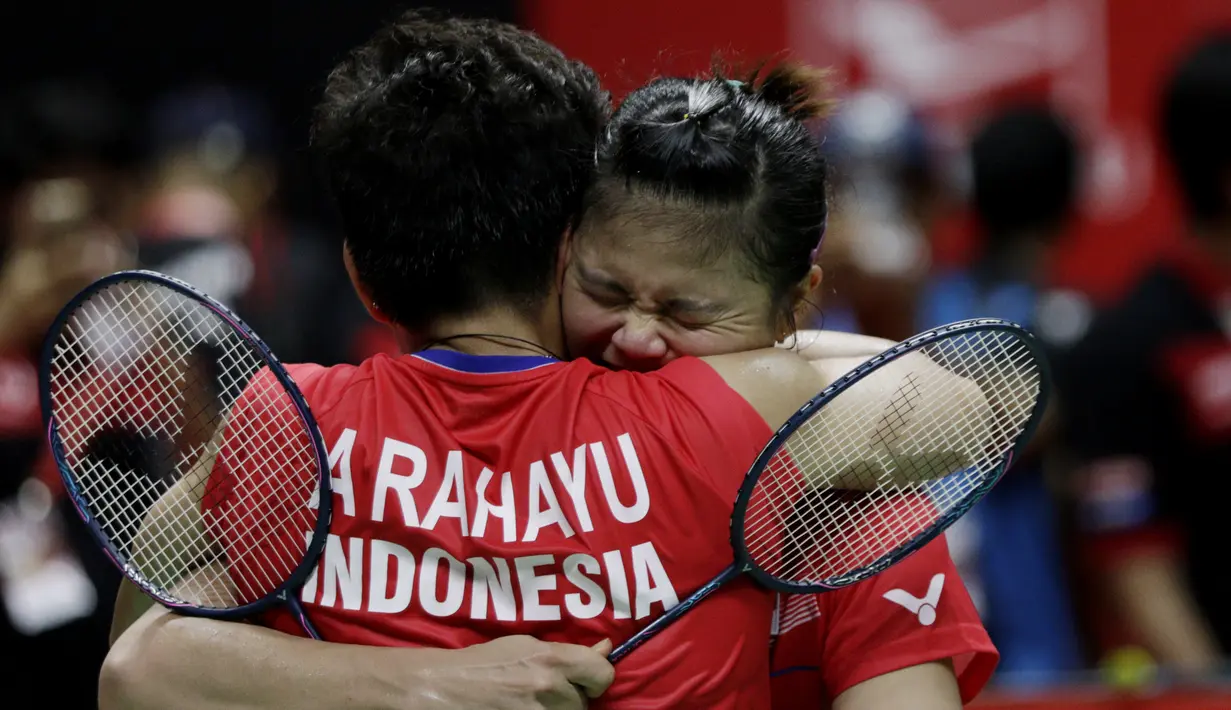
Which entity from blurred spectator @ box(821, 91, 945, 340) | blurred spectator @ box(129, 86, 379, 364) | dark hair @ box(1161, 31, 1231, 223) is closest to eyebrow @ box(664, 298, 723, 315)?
blurred spectator @ box(821, 91, 945, 340)

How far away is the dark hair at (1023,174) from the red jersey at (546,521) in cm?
313

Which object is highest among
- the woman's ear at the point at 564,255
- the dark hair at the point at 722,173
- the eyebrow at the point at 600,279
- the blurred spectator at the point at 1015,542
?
the dark hair at the point at 722,173

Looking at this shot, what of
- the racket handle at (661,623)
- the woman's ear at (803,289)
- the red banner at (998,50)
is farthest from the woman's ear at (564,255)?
the red banner at (998,50)

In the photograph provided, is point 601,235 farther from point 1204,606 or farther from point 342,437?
point 1204,606

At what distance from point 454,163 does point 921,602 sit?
2.62 feet

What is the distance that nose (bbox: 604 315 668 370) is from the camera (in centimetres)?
206

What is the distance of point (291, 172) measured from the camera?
6.55m

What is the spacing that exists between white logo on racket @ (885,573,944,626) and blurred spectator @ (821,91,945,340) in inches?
79.9

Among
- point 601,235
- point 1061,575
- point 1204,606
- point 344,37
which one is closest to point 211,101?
point 344,37

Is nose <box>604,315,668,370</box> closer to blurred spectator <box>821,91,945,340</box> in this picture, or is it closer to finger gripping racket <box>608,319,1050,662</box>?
finger gripping racket <box>608,319,1050,662</box>

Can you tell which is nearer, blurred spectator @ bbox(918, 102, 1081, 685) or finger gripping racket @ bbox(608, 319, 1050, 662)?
finger gripping racket @ bbox(608, 319, 1050, 662)

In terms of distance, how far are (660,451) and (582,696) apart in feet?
0.97

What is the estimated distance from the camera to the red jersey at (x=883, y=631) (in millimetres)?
2051

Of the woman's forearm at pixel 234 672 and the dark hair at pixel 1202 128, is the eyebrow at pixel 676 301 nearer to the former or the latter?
the woman's forearm at pixel 234 672
